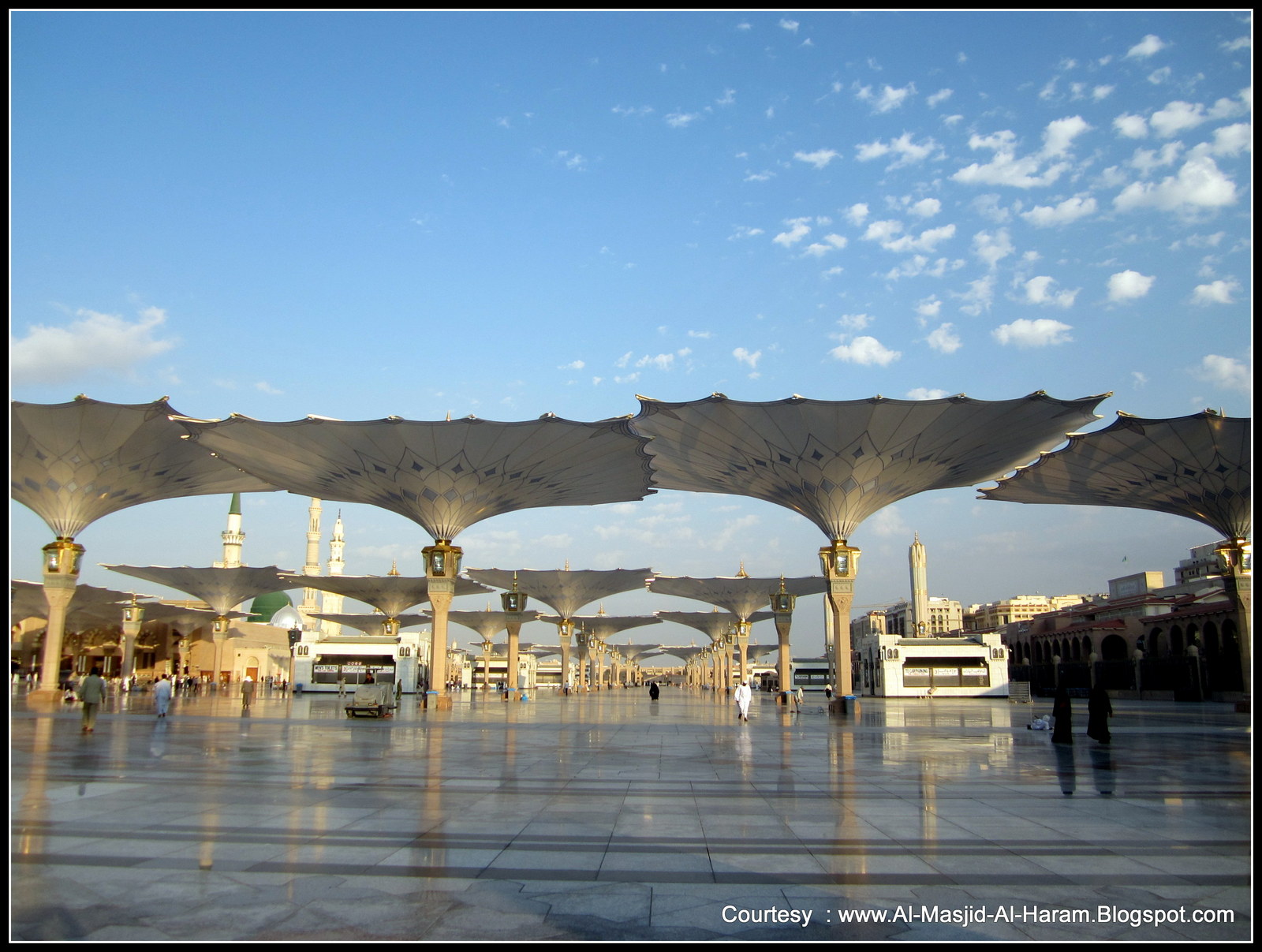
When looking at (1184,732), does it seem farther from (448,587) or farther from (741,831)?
(448,587)

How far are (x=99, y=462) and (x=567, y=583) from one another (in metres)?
31.8

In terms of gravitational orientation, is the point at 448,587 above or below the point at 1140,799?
above

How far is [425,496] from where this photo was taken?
29.8 metres

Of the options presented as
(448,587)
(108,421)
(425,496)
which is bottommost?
(448,587)

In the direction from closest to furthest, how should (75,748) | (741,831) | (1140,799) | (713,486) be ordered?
(741,831) < (1140,799) < (75,748) < (713,486)

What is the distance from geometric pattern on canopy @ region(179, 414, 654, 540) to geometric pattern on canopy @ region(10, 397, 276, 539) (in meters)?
2.95

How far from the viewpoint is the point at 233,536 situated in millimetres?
89625

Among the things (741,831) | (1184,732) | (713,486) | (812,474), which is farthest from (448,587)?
(741,831)

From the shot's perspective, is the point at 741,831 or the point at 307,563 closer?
the point at 741,831

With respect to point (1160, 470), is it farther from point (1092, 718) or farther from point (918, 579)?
point (918, 579)

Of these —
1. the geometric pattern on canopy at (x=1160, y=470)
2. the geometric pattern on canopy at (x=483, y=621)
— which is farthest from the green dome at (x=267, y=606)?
the geometric pattern on canopy at (x=1160, y=470)

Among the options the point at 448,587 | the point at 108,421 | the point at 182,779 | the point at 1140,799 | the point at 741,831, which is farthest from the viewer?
the point at 448,587

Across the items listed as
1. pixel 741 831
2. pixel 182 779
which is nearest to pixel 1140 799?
pixel 741 831

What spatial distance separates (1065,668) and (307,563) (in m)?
69.0
